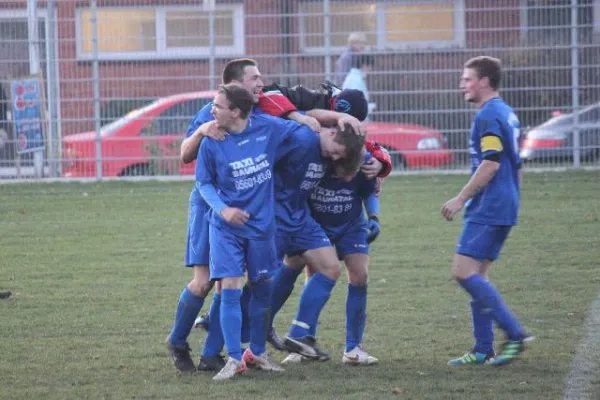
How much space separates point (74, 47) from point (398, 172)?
17.5 feet

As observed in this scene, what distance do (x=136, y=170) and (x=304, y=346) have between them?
474 inches

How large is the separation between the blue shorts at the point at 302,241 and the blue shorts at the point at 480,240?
78 cm

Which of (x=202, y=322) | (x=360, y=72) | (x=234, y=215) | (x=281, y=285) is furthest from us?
(x=360, y=72)

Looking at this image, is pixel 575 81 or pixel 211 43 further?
pixel 211 43

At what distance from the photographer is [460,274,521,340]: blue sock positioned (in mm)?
6562

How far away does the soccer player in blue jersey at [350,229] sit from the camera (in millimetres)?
6840

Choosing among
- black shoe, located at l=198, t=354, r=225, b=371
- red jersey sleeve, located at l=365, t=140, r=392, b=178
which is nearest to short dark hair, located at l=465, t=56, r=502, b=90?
red jersey sleeve, located at l=365, t=140, r=392, b=178

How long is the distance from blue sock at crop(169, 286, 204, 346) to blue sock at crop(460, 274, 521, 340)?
1497 mm

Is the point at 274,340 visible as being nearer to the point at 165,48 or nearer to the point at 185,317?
the point at 185,317

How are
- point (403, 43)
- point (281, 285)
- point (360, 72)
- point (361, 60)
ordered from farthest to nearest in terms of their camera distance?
point (403, 43)
point (361, 60)
point (360, 72)
point (281, 285)

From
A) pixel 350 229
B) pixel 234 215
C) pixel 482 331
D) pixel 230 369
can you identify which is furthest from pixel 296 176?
pixel 482 331

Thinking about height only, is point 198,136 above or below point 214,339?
above

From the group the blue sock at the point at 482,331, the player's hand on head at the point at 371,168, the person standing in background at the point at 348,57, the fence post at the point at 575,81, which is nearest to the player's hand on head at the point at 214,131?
the player's hand on head at the point at 371,168

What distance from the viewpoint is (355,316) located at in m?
6.88
